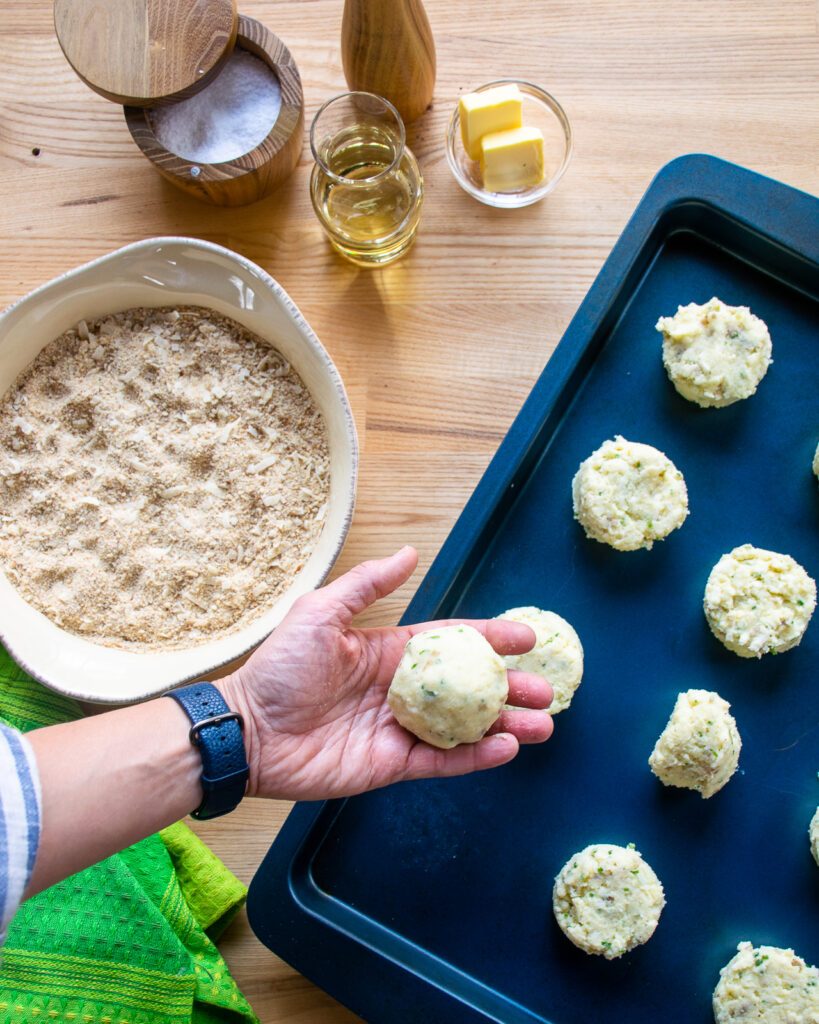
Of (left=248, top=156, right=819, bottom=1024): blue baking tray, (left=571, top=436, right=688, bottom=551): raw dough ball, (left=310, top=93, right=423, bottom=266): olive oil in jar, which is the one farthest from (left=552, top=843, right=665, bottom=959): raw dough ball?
(left=310, top=93, right=423, bottom=266): olive oil in jar

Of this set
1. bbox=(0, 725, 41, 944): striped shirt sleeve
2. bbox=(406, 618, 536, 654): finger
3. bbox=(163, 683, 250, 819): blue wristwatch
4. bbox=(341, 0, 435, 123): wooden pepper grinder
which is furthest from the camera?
bbox=(341, 0, 435, 123): wooden pepper grinder

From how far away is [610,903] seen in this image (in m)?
1.56

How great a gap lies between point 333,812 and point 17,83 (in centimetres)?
153

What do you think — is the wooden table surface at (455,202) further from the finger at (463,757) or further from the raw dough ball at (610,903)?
the raw dough ball at (610,903)

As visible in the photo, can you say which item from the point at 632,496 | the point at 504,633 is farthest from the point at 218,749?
the point at 632,496

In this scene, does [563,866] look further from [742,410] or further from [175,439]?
[175,439]

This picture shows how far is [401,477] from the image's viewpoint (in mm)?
1777

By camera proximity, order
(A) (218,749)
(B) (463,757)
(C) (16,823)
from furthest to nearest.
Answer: (B) (463,757) → (A) (218,749) → (C) (16,823)

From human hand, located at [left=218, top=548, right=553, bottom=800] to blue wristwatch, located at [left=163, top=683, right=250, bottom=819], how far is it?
0.13 ft

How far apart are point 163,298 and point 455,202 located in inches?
23.0

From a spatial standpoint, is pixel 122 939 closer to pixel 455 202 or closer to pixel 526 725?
pixel 526 725

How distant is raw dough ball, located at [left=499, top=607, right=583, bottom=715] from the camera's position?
1.61 m

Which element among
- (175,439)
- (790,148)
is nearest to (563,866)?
(175,439)

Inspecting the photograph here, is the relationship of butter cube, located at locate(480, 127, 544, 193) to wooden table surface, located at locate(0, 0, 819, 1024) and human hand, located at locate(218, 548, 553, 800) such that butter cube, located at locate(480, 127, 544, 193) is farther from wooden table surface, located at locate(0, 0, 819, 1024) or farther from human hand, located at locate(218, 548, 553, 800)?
human hand, located at locate(218, 548, 553, 800)
